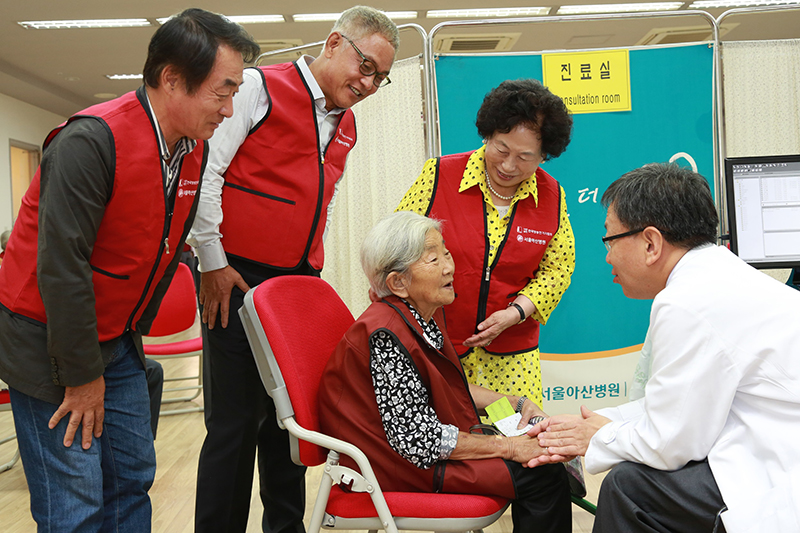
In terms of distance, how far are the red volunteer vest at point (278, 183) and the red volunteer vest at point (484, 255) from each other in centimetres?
44

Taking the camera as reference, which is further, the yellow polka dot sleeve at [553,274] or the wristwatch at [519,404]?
the yellow polka dot sleeve at [553,274]

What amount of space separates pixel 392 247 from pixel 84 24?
7.65 m

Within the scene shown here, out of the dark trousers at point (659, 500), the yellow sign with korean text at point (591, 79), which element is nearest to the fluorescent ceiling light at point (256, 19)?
the yellow sign with korean text at point (591, 79)

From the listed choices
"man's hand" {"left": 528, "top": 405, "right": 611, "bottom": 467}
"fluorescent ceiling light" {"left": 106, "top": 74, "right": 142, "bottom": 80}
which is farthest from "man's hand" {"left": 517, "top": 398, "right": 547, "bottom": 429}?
"fluorescent ceiling light" {"left": 106, "top": 74, "right": 142, "bottom": 80}

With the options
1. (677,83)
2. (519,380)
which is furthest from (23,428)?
(677,83)

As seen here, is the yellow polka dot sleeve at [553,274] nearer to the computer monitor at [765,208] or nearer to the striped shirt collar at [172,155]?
the computer monitor at [765,208]

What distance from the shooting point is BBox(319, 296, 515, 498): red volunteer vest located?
4.83 feet

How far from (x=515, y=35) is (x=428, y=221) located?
7.30 metres

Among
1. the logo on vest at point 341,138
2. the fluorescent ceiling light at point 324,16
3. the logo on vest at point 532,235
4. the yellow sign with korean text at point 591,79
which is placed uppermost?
the fluorescent ceiling light at point 324,16

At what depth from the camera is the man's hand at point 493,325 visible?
6.40 feet

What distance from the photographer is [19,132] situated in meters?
10.6

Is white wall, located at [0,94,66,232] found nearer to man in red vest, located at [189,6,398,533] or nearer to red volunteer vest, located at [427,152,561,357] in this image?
man in red vest, located at [189,6,398,533]

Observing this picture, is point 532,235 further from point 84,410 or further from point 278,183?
point 84,410

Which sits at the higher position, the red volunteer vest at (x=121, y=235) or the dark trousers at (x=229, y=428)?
A: the red volunteer vest at (x=121, y=235)
